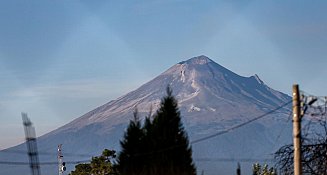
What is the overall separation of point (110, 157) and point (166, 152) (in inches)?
2057

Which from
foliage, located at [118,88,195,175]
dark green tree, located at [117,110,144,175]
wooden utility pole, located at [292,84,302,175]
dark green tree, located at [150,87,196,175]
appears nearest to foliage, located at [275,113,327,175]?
wooden utility pole, located at [292,84,302,175]

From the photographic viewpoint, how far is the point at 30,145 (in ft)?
123

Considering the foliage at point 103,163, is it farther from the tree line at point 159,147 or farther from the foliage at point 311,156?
the foliage at point 311,156

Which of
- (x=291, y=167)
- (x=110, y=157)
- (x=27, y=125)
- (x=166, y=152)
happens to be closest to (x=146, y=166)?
(x=166, y=152)

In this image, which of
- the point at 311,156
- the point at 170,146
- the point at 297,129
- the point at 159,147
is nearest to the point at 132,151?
the point at 159,147

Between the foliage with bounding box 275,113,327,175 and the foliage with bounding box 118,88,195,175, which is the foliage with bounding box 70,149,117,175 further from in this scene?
the foliage with bounding box 275,113,327,175

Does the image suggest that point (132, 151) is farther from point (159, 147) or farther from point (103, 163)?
point (103, 163)

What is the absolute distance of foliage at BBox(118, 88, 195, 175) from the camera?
46.4 m

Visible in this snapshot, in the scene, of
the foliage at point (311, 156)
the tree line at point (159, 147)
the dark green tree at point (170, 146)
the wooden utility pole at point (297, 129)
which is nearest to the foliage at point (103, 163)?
the tree line at point (159, 147)

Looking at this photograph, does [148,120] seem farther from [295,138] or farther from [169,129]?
[295,138]

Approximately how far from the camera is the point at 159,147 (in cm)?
4650

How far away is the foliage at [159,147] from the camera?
46375mm

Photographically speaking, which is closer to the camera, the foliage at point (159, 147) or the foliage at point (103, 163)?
the foliage at point (159, 147)

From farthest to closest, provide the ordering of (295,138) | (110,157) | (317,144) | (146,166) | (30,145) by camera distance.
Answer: (110,157), (146,166), (317,144), (30,145), (295,138)
